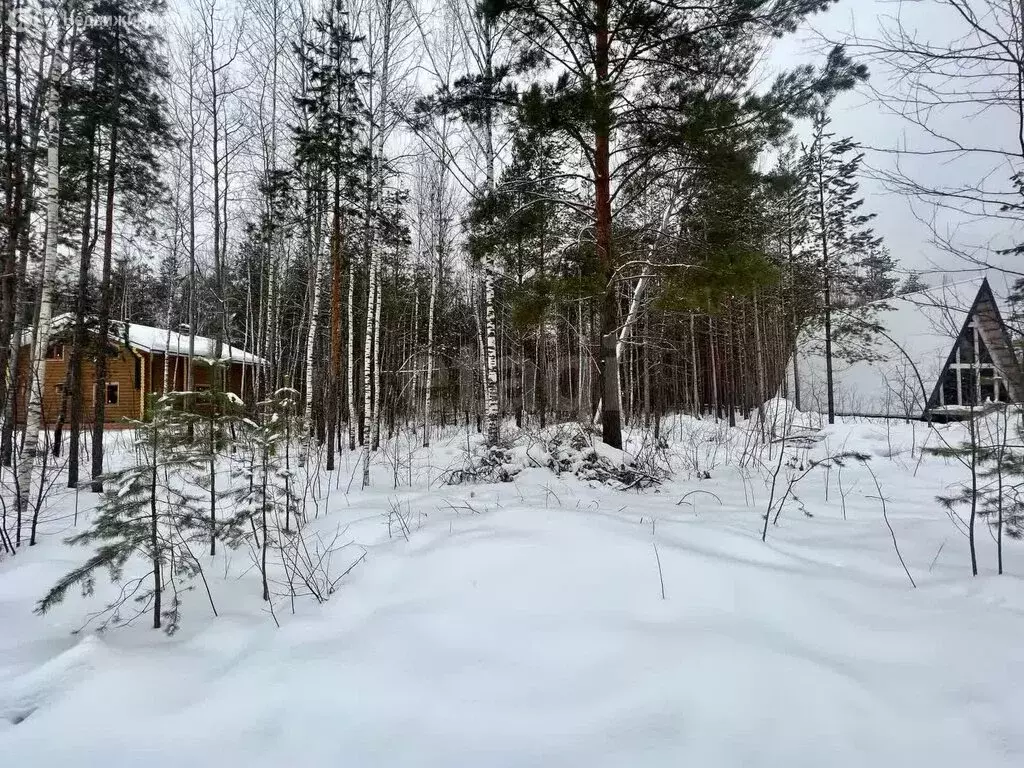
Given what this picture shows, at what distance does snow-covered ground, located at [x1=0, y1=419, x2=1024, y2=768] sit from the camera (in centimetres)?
162

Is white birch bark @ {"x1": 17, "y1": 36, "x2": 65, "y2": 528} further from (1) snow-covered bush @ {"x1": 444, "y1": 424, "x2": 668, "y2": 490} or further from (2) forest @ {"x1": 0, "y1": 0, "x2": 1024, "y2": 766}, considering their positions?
(1) snow-covered bush @ {"x1": 444, "y1": 424, "x2": 668, "y2": 490}

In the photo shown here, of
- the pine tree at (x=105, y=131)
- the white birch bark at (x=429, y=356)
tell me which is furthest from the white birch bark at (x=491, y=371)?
the pine tree at (x=105, y=131)

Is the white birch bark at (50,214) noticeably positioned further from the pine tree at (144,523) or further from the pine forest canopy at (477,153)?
the pine tree at (144,523)

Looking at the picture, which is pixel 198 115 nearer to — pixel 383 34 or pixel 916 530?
pixel 383 34

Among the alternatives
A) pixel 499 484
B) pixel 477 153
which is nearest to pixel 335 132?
pixel 477 153

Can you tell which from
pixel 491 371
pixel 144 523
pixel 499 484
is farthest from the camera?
pixel 491 371

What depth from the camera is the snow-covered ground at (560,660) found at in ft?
5.32

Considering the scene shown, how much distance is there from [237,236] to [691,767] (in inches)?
763

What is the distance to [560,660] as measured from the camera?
204cm

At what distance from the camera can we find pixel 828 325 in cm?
1686

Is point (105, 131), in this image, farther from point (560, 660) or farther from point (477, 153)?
point (560, 660)

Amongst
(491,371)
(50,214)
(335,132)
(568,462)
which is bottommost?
(568,462)

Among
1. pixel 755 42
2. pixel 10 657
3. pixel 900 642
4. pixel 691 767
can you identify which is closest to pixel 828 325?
pixel 755 42

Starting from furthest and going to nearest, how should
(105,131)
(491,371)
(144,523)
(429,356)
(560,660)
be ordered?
(429,356)
(491,371)
(105,131)
(144,523)
(560,660)
